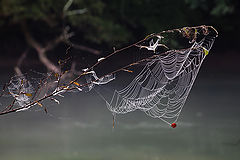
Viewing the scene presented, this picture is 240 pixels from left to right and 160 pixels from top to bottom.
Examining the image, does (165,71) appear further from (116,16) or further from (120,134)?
(116,16)

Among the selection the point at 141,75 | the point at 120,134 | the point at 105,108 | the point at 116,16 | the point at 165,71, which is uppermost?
the point at 116,16

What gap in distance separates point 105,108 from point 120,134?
101 inches

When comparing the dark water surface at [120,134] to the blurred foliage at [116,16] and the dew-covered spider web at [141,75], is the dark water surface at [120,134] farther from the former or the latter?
the blurred foliage at [116,16]

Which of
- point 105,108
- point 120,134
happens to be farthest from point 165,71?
point 105,108

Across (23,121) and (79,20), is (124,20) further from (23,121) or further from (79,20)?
(23,121)

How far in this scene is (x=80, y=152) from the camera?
21.1 ft

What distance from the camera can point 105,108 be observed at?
10031mm

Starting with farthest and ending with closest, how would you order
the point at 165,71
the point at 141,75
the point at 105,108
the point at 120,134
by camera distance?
the point at 105,108 → the point at 120,134 → the point at 165,71 → the point at 141,75

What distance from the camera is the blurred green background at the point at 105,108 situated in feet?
21.3

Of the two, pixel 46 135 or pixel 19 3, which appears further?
pixel 19 3

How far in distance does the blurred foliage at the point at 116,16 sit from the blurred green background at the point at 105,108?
0.14 feet

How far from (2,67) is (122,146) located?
11253 mm

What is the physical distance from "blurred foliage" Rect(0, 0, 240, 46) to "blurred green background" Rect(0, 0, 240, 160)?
1.7 inches

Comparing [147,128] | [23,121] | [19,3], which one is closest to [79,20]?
[19,3]
